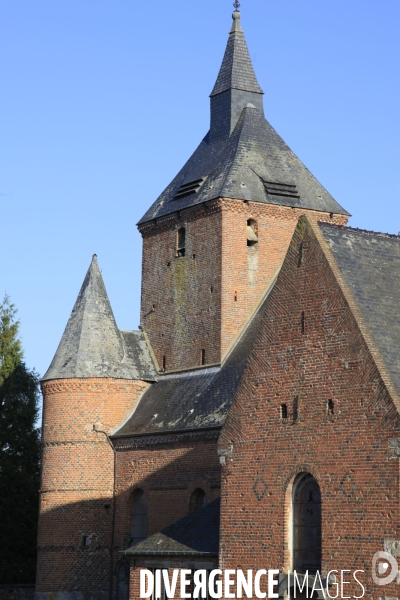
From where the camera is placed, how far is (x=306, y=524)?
2366 cm

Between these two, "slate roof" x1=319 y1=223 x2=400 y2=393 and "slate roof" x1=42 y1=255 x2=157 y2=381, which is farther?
"slate roof" x1=42 y1=255 x2=157 y2=381

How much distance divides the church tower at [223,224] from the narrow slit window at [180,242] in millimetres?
Answer: 37

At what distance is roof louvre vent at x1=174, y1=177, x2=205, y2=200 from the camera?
41.9 m

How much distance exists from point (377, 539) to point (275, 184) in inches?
842

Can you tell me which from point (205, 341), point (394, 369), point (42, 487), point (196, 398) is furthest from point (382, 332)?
point (42, 487)

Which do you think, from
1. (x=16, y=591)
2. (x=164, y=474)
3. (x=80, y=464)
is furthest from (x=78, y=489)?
(x=16, y=591)

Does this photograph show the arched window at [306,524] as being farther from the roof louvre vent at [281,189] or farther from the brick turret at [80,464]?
the roof louvre vent at [281,189]

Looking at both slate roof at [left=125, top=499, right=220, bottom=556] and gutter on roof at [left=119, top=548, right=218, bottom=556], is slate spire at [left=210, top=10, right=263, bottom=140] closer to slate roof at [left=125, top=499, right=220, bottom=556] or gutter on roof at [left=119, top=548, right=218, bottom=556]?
slate roof at [left=125, top=499, right=220, bottom=556]

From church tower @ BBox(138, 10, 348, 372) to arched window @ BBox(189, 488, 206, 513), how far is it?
5152 mm

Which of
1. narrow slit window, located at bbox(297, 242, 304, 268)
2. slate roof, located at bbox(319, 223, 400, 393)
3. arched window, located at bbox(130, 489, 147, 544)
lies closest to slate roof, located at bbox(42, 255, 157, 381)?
arched window, located at bbox(130, 489, 147, 544)

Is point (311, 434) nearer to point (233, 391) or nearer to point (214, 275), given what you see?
point (233, 391)

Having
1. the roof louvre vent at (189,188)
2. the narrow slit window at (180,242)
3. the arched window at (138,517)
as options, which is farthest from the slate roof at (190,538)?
the roof louvre vent at (189,188)

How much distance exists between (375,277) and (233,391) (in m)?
11.4

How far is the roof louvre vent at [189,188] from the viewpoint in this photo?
4194cm
